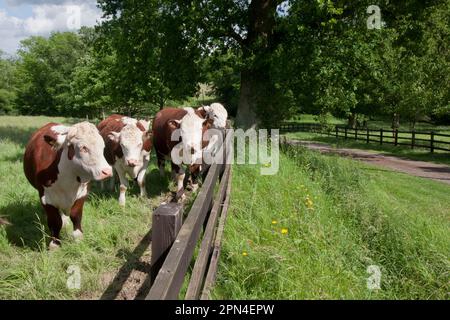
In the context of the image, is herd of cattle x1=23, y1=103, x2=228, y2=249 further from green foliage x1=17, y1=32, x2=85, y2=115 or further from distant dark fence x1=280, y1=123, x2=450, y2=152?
green foliage x1=17, y1=32, x2=85, y2=115

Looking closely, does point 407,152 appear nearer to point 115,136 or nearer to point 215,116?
point 215,116

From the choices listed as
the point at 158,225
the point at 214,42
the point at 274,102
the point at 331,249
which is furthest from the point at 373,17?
the point at 158,225

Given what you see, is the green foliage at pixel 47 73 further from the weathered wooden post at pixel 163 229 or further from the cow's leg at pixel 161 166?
the weathered wooden post at pixel 163 229

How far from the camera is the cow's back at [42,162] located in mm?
5219

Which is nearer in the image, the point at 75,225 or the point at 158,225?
the point at 158,225

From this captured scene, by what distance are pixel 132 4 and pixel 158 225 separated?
47.0ft

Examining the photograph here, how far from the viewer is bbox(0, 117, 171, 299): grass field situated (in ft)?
13.4

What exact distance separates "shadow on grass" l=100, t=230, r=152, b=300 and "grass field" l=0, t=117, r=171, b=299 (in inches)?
1.6

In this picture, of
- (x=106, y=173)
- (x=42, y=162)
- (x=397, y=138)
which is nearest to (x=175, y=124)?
(x=42, y=162)

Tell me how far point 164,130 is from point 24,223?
3.78 m

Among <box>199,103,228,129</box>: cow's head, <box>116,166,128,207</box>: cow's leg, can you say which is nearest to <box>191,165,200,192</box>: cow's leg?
<box>116,166,128,207</box>: cow's leg

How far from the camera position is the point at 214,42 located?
15.1 metres

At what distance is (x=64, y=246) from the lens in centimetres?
508
